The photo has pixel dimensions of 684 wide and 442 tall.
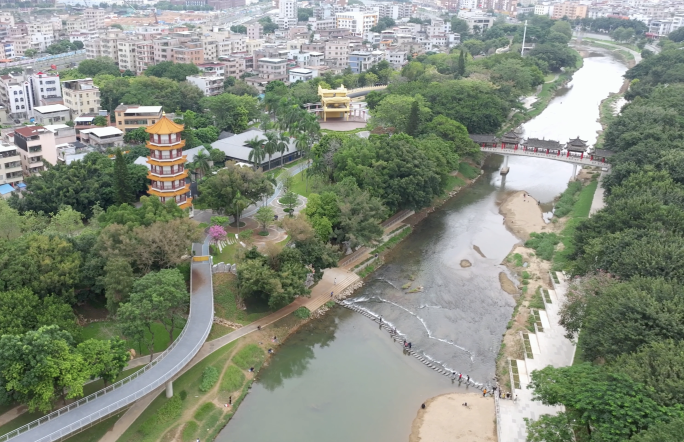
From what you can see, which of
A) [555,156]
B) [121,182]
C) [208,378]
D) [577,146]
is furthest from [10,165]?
[577,146]

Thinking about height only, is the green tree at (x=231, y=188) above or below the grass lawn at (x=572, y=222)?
above

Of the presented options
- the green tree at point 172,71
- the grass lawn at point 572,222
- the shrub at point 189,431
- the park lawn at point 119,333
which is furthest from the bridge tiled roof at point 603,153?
the green tree at point 172,71

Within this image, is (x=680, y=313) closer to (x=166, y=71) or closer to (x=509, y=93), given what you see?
(x=509, y=93)

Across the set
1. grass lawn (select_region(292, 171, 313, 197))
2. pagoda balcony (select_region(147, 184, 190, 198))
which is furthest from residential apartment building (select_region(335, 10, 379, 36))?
pagoda balcony (select_region(147, 184, 190, 198))

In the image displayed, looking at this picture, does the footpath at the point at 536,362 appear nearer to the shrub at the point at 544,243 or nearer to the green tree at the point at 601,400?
the green tree at the point at 601,400

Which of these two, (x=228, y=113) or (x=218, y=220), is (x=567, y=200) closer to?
(x=218, y=220)

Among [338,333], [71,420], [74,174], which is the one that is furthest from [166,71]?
[71,420]

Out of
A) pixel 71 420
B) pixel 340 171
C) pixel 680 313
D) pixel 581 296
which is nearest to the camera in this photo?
pixel 71 420
